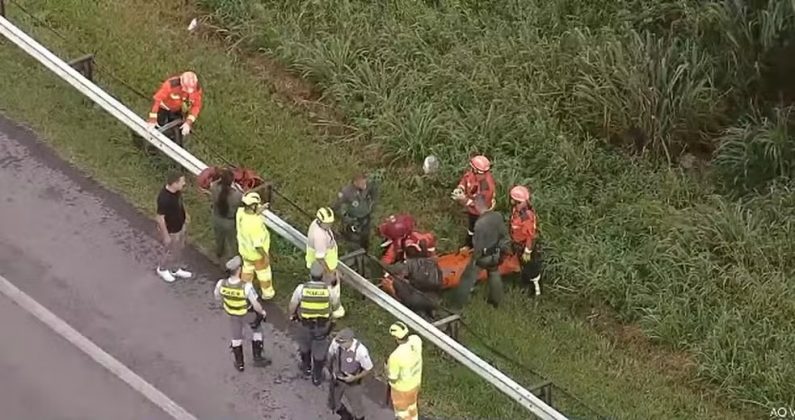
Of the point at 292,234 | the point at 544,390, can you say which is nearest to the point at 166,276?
the point at 292,234

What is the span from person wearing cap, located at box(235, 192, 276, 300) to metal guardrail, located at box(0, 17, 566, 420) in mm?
626

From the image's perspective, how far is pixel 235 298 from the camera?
1138cm

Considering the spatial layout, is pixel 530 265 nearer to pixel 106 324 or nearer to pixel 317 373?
pixel 317 373

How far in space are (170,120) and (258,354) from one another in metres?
3.01

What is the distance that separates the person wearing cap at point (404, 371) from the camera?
10789 mm

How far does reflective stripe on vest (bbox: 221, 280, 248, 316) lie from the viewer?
11367 millimetres

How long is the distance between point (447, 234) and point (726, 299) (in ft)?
9.58

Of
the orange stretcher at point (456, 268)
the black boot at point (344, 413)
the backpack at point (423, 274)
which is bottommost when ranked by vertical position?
the black boot at point (344, 413)

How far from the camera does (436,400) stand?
12.1m

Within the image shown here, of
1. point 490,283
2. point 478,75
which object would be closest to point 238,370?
point 490,283

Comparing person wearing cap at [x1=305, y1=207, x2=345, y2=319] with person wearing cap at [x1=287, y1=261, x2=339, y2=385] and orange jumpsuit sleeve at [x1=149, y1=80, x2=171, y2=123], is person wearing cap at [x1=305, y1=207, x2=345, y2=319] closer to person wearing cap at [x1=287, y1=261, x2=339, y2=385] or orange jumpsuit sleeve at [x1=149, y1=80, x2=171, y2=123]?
person wearing cap at [x1=287, y1=261, x2=339, y2=385]

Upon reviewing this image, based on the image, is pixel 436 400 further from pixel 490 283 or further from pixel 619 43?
pixel 619 43

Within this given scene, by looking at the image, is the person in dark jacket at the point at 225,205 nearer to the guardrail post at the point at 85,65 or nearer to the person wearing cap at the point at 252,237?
the person wearing cap at the point at 252,237

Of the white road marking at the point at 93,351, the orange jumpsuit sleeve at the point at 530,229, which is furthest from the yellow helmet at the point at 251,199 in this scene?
the orange jumpsuit sleeve at the point at 530,229
